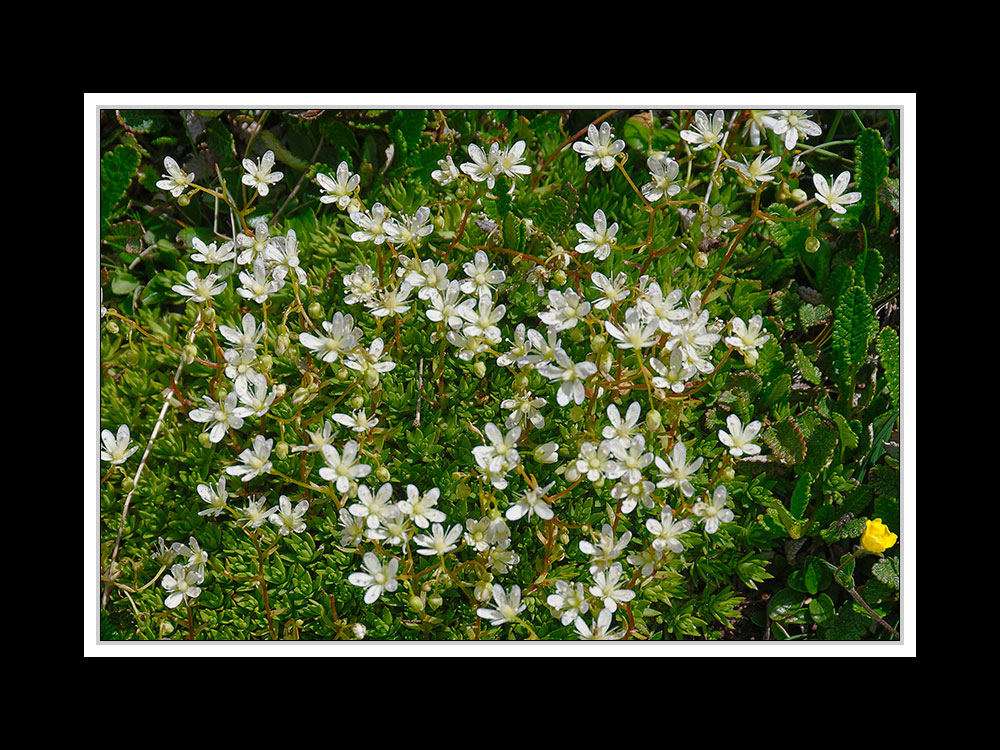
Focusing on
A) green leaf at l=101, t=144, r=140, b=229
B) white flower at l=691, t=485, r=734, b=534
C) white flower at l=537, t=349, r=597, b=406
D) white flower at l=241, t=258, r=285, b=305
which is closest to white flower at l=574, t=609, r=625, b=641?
white flower at l=691, t=485, r=734, b=534

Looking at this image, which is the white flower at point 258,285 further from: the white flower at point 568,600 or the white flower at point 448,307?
the white flower at point 568,600

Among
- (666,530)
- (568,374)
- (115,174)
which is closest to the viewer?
(568,374)

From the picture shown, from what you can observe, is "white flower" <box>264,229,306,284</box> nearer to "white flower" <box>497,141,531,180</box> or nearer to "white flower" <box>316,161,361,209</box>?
"white flower" <box>316,161,361,209</box>

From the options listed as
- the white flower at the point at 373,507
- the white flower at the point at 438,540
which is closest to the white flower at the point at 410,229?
the white flower at the point at 373,507

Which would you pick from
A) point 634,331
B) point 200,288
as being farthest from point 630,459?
point 200,288

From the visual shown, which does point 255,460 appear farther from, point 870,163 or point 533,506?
point 870,163

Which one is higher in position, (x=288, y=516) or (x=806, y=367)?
(x=806, y=367)
